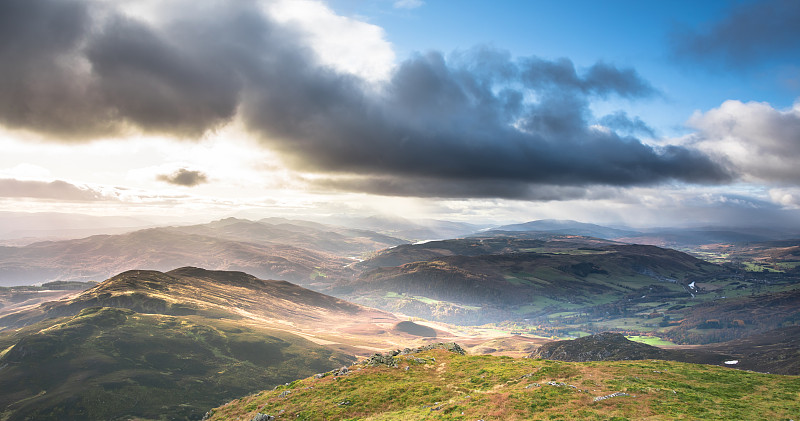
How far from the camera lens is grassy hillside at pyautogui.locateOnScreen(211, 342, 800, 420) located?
4678 centimetres

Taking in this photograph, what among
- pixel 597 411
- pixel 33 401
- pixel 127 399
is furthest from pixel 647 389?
pixel 33 401

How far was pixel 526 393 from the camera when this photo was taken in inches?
2122

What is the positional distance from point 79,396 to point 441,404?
22691cm

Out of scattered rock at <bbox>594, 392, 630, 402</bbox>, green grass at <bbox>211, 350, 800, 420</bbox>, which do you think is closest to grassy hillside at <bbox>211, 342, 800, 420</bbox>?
scattered rock at <bbox>594, 392, 630, 402</bbox>

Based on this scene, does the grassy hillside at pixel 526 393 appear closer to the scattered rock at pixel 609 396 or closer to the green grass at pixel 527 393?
the scattered rock at pixel 609 396

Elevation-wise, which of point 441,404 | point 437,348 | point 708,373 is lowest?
point 437,348

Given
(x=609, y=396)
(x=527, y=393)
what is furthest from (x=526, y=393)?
(x=609, y=396)

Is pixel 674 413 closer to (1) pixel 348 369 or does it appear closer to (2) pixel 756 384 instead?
(2) pixel 756 384

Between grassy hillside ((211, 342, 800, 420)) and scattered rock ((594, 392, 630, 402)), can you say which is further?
scattered rock ((594, 392, 630, 402))

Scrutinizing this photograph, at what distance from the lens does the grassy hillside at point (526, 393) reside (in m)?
46.8

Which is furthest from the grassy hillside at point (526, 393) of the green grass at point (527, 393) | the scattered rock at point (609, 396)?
the green grass at point (527, 393)

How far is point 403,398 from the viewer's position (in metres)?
62.0

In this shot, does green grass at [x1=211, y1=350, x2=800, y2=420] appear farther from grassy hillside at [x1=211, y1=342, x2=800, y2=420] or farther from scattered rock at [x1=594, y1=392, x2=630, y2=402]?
scattered rock at [x1=594, y1=392, x2=630, y2=402]

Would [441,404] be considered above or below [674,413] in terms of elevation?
below
